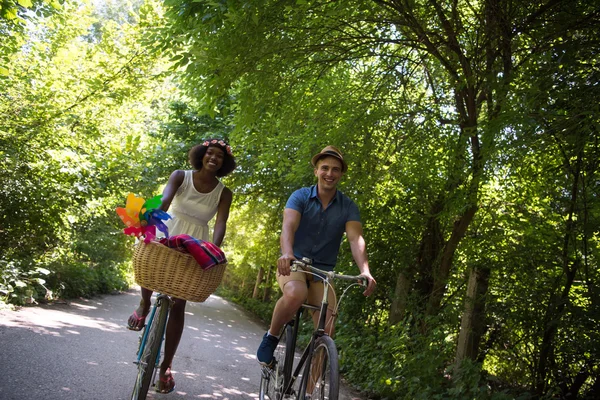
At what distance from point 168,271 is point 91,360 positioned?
281 centimetres

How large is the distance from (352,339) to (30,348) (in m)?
4.80

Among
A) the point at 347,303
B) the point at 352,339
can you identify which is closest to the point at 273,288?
the point at 347,303

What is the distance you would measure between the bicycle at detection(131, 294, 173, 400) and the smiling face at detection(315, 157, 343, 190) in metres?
1.43

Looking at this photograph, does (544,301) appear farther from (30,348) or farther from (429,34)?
(30,348)

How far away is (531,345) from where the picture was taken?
19.9 ft

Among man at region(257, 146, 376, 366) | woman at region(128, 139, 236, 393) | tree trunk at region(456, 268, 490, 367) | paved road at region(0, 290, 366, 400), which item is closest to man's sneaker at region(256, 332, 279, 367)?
man at region(257, 146, 376, 366)

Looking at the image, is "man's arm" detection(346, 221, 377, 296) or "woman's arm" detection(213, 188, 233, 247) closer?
"man's arm" detection(346, 221, 377, 296)

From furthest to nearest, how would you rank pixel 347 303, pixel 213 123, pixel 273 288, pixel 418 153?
pixel 273 288, pixel 213 123, pixel 347 303, pixel 418 153

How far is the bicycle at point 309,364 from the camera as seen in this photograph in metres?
3.22

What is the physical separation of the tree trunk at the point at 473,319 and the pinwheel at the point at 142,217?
3.79m

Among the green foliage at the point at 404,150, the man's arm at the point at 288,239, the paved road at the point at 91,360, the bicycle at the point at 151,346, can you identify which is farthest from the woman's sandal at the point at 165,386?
the green foliage at the point at 404,150

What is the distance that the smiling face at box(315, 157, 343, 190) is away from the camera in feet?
13.6

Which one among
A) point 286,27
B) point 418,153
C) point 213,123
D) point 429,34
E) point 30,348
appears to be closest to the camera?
point 30,348

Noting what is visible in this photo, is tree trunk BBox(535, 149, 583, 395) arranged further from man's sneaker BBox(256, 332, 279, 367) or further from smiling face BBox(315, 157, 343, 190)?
man's sneaker BBox(256, 332, 279, 367)
